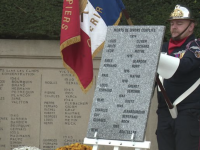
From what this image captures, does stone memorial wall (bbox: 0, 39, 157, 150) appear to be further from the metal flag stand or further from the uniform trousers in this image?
the metal flag stand

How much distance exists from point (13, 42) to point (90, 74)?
178 centimetres

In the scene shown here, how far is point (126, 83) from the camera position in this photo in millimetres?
4645

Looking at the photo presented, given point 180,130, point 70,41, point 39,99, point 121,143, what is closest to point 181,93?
point 180,130

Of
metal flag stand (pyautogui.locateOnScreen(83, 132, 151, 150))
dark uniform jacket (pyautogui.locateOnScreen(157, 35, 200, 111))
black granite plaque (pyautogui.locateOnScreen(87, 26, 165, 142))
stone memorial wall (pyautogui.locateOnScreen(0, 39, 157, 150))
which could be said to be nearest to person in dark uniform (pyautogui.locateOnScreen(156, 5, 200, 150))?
dark uniform jacket (pyautogui.locateOnScreen(157, 35, 200, 111))

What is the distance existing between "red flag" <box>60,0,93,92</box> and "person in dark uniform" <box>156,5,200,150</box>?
3.35 feet

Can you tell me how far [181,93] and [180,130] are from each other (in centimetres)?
35

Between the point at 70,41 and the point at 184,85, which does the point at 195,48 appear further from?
the point at 70,41

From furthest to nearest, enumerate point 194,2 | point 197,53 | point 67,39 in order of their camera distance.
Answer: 1. point 194,2
2. point 67,39
3. point 197,53

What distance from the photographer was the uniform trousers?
532cm

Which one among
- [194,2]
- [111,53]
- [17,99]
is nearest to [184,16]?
[111,53]

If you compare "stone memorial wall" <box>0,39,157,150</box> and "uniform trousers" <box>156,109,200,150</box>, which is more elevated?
"uniform trousers" <box>156,109,200,150</box>

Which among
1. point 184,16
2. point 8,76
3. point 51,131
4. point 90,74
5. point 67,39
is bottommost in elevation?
point 51,131

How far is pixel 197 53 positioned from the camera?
527cm

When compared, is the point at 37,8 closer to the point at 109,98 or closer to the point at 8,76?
the point at 8,76
